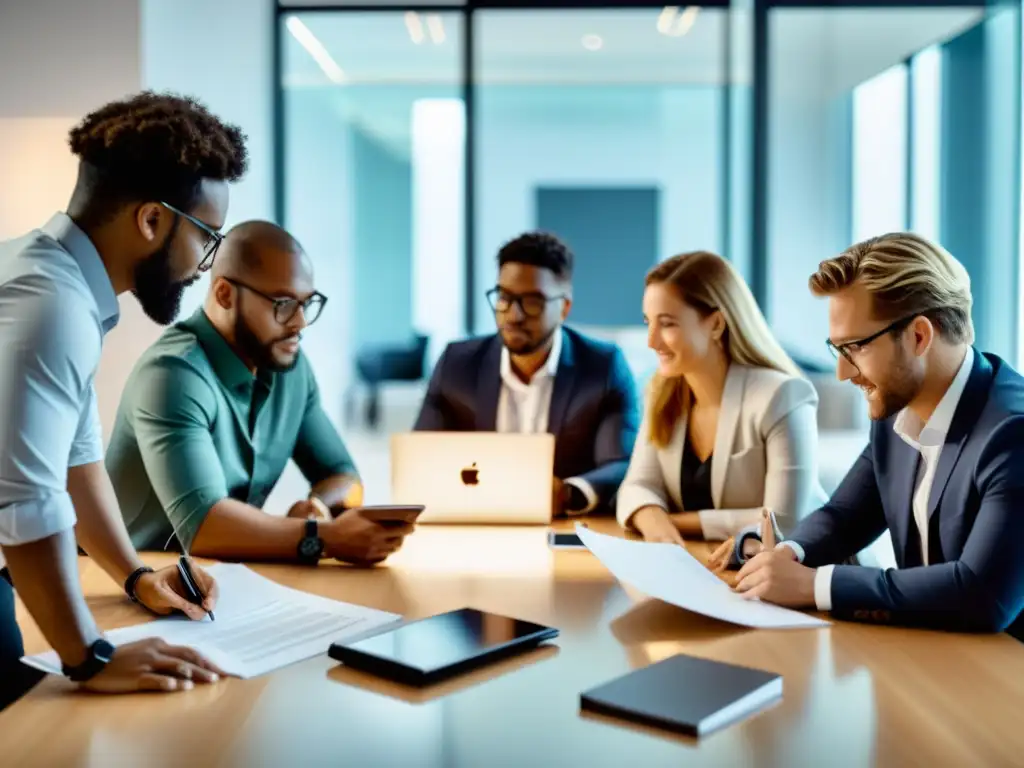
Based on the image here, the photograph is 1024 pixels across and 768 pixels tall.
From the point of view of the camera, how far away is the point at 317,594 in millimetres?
1901

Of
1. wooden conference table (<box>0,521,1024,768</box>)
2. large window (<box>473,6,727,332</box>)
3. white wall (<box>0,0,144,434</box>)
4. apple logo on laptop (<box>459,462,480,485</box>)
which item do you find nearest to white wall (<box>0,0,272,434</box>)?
white wall (<box>0,0,144,434</box>)

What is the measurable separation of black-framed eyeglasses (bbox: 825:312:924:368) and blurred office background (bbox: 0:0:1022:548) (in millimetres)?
3875

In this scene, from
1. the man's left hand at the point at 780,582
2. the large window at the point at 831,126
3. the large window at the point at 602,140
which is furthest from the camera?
the large window at the point at 831,126

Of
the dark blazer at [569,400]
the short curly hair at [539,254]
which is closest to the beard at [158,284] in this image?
the dark blazer at [569,400]

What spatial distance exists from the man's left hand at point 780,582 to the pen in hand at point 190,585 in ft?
2.90

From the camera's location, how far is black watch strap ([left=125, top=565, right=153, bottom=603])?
1.81 m

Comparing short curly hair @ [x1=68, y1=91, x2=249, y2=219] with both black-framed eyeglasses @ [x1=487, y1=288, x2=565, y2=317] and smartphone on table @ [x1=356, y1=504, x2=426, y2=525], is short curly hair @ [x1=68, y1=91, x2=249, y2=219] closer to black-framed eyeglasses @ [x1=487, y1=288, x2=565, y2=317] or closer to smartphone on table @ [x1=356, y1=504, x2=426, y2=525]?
smartphone on table @ [x1=356, y1=504, x2=426, y2=525]

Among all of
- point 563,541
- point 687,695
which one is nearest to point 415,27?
point 563,541

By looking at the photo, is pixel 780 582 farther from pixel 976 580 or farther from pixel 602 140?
pixel 602 140

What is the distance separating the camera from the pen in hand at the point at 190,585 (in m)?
1.72

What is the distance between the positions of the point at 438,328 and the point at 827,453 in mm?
2486

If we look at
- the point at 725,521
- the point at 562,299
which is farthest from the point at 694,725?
the point at 562,299

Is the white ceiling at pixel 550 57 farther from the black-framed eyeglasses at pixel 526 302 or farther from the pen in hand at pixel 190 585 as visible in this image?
the pen in hand at pixel 190 585

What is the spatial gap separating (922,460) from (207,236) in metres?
1.31
